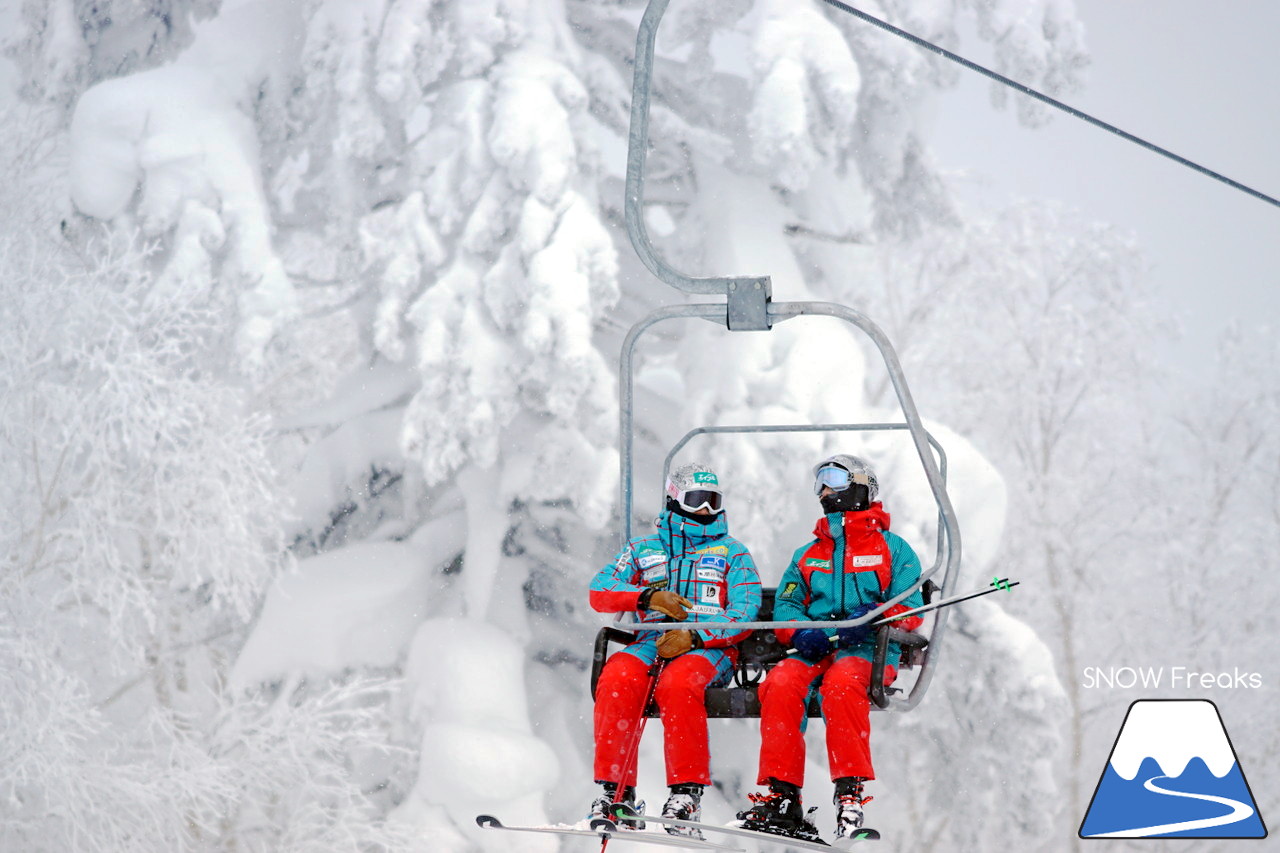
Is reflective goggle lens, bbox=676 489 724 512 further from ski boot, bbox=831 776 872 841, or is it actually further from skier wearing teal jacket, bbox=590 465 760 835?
ski boot, bbox=831 776 872 841

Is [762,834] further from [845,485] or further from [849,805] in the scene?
[845,485]

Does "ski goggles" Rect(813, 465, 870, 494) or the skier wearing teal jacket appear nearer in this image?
the skier wearing teal jacket

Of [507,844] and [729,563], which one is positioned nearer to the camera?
[729,563]

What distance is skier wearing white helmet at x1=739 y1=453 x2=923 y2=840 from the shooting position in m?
2.91

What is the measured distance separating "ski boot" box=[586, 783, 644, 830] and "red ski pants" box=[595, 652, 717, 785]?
1.0 inches

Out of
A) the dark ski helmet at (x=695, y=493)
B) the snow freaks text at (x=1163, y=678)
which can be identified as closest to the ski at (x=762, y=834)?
the dark ski helmet at (x=695, y=493)

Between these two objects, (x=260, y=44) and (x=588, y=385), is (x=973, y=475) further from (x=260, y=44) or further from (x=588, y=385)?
(x=260, y=44)

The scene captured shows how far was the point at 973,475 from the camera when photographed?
9680 mm

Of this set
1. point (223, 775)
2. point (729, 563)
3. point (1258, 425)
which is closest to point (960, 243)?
point (1258, 425)

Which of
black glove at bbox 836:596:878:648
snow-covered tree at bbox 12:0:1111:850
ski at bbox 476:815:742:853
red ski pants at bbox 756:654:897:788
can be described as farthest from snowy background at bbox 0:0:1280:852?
ski at bbox 476:815:742:853

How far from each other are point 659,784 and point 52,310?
6.20 metres

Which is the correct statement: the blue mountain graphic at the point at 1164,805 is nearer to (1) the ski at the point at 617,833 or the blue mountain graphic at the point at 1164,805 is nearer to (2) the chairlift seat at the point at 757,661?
(2) the chairlift seat at the point at 757,661

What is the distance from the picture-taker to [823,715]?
304cm

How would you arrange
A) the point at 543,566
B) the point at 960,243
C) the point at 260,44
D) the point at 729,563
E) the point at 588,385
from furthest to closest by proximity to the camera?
1. the point at 960,243
2. the point at 260,44
3. the point at 543,566
4. the point at 588,385
5. the point at 729,563
